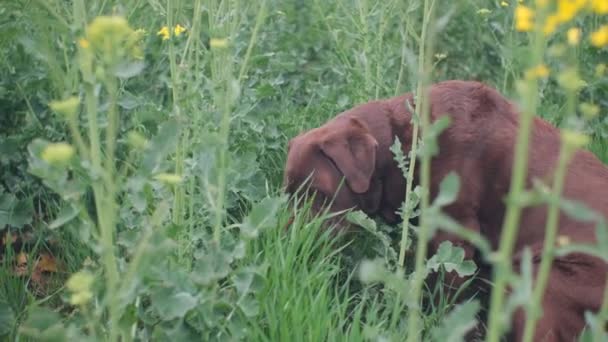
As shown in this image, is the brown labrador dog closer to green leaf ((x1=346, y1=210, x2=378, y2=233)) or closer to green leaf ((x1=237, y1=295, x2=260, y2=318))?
green leaf ((x1=346, y1=210, x2=378, y2=233))

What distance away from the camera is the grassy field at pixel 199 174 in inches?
83.0

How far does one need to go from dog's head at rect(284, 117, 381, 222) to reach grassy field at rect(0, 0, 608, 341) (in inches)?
4.6

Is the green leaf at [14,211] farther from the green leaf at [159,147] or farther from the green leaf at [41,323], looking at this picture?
the green leaf at [159,147]

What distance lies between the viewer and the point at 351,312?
3264 millimetres

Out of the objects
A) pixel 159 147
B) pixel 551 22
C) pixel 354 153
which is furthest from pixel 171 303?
pixel 354 153

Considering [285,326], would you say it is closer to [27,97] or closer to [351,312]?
[351,312]

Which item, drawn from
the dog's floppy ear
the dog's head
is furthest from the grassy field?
the dog's floppy ear

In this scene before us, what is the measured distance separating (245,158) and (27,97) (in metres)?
1.08

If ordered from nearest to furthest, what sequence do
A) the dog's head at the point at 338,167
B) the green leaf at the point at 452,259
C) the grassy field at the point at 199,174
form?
the grassy field at the point at 199,174, the green leaf at the point at 452,259, the dog's head at the point at 338,167

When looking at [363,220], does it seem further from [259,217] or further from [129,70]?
[129,70]

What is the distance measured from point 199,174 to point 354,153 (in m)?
1.08

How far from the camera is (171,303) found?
238cm

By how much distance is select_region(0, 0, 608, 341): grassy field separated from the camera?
83.0 inches

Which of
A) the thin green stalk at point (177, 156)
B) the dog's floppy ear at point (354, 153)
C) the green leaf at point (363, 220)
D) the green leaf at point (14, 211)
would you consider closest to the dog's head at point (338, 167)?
the dog's floppy ear at point (354, 153)
